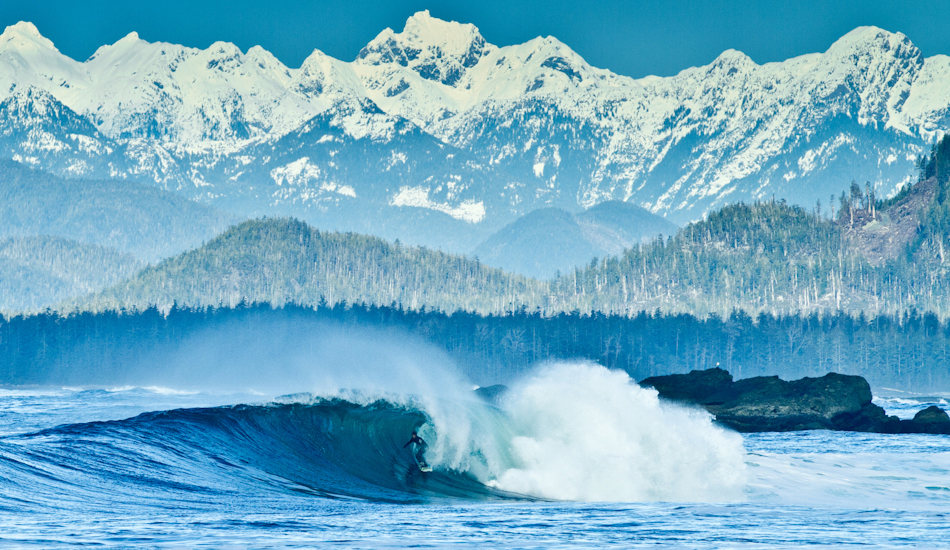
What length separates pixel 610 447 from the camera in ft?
173

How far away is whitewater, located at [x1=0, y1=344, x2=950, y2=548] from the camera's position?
3688cm

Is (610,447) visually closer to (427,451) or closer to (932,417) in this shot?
(427,451)

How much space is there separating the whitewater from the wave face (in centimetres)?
10

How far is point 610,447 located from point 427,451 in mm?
7987

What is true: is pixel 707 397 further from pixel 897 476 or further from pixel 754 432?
pixel 897 476

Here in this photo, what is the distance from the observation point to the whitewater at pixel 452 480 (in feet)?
121

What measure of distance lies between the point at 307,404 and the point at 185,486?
22539 millimetres

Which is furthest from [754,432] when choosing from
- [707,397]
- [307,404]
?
[307,404]

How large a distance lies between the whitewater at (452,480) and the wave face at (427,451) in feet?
0.34

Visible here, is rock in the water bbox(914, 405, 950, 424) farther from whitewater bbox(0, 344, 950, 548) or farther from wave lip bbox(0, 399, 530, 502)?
wave lip bbox(0, 399, 530, 502)

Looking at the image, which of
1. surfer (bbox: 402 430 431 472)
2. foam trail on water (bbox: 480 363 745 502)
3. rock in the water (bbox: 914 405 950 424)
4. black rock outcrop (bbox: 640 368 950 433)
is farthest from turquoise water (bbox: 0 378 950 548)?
black rock outcrop (bbox: 640 368 950 433)

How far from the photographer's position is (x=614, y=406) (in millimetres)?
56531

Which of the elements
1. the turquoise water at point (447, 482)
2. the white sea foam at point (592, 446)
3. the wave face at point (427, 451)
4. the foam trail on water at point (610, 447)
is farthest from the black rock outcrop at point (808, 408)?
the white sea foam at point (592, 446)

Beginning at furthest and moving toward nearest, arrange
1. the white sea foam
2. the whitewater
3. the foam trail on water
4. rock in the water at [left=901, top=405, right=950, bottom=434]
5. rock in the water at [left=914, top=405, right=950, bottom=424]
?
rock in the water at [left=914, top=405, right=950, bottom=424], rock in the water at [left=901, top=405, right=950, bottom=434], the white sea foam, the foam trail on water, the whitewater
